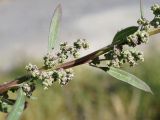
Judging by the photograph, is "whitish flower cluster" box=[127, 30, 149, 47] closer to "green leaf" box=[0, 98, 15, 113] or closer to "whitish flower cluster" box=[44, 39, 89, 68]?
"whitish flower cluster" box=[44, 39, 89, 68]

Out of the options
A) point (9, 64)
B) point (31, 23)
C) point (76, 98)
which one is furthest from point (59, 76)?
point (31, 23)

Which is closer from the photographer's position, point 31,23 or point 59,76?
point 59,76

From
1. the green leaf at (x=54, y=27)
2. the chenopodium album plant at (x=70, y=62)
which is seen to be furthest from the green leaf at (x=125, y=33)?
the green leaf at (x=54, y=27)

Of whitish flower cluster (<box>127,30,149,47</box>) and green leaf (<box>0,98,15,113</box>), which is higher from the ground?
whitish flower cluster (<box>127,30,149,47</box>)

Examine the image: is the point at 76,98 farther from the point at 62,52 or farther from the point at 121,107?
the point at 62,52

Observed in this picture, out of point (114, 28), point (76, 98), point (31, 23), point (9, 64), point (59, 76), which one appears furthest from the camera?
point (31, 23)

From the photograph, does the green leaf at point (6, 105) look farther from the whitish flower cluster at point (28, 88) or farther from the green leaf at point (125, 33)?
the green leaf at point (125, 33)

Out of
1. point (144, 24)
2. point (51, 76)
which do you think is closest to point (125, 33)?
point (144, 24)

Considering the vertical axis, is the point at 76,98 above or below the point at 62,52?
below

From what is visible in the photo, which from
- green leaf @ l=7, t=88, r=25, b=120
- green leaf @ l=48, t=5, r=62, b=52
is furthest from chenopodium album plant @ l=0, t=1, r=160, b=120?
green leaf @ l=48, t=5, r=62, b=52
